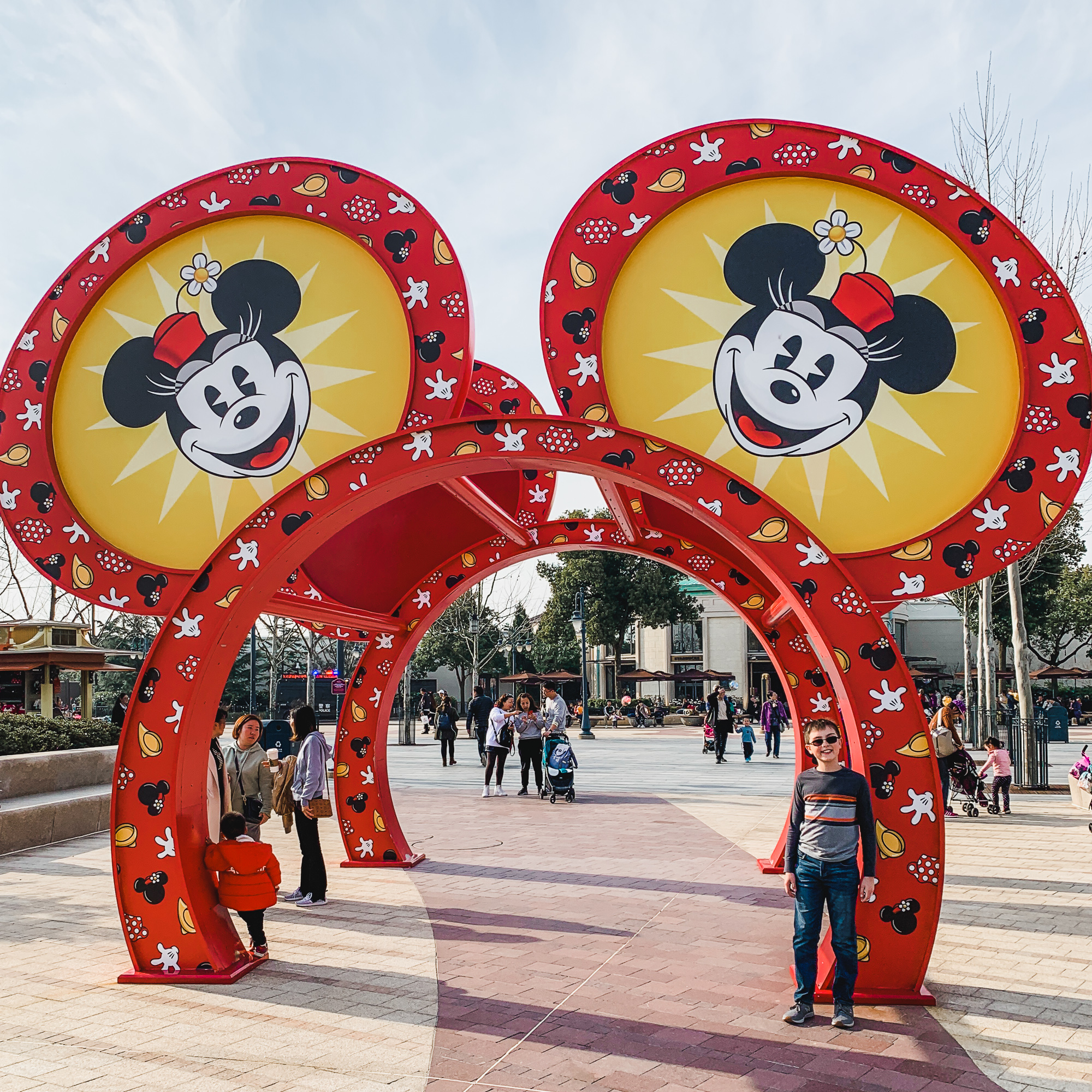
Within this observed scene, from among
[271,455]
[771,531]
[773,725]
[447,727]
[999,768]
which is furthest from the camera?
[773,725]

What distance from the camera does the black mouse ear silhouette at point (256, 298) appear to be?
671cm

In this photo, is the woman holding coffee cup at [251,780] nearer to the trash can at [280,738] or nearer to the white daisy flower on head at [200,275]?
the white daisy flower on head at [200,275]

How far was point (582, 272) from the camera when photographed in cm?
612

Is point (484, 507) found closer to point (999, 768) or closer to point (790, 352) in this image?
point (790, 352)

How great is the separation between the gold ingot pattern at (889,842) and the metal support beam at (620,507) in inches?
102

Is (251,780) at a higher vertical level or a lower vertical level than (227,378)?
lower

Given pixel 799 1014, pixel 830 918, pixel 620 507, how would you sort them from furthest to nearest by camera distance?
pixel 620 507
pixel 830 918
pixel 799 1014

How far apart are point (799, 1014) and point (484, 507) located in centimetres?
436

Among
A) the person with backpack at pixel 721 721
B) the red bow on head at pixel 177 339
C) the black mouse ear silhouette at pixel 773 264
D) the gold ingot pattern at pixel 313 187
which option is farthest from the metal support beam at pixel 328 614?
the person with backpack at pixel 721 721

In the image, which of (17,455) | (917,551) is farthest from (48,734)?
(917,551)

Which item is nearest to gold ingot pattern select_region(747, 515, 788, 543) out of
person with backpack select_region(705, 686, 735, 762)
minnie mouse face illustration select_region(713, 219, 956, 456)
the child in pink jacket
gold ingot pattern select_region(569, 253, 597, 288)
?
minnie mouse face illustration select_region(713, 219, 956, 456)

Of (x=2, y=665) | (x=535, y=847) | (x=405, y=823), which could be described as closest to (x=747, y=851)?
(x=535, y=847)

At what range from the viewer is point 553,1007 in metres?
5.52

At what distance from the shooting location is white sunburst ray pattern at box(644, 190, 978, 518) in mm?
5848
